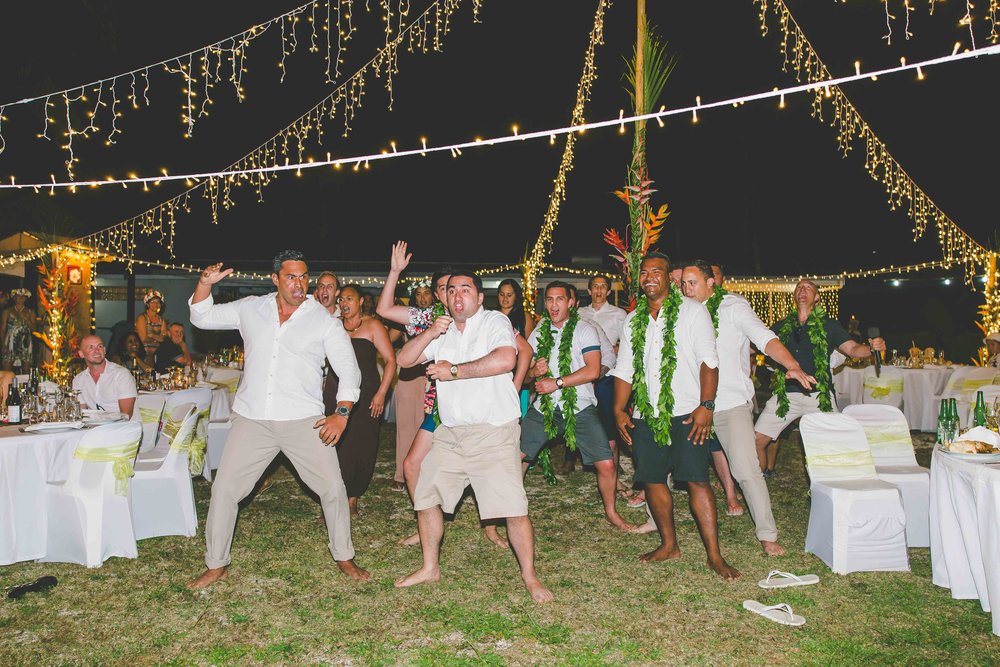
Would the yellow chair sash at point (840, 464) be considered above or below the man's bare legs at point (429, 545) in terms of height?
above

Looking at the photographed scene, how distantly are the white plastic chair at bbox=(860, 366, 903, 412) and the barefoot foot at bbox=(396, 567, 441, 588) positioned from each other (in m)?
7.57

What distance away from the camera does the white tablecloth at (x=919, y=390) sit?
32.8ft

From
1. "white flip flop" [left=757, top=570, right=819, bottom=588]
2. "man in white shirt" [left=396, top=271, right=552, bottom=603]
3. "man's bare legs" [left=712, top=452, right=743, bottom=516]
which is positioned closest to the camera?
"man in white shirt" [left=396, top=271, right=552, bottom=603]

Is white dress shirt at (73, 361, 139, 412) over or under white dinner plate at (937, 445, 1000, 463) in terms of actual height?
over

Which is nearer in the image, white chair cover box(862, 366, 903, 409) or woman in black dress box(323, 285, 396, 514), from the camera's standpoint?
woman in black dress box(323, 285, 396, 514)

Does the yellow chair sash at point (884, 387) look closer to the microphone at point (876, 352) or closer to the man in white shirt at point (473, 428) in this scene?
the microphone at point (876, 352)

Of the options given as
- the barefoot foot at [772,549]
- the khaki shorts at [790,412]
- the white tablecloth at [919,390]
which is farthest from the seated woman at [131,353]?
the white tablecloth at [919,390]

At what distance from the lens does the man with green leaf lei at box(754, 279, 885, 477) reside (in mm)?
6062

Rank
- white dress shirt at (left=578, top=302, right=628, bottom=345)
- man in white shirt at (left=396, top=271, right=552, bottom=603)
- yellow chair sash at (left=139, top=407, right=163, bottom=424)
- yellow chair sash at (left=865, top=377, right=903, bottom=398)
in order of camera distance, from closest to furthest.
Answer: man in white shirt at (left=396, top=271, right=552, bottom=603) < yellow chair sash at (left=139, top=407, right=163, bottom=424) < white dress shirt at (left=578, top=302, right=628, bottom=345) < yellow chair sash at (left=865, top=377, right=903, bottom=398)

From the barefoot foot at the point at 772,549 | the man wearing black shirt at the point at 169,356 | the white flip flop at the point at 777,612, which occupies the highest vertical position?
the man wearing black shirt at the point at 169,356

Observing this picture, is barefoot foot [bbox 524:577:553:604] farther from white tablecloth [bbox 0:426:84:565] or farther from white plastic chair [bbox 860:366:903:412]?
white plastic chair [bbox 860:366:903:412]

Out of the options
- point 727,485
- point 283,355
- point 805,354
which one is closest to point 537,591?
point 283,355

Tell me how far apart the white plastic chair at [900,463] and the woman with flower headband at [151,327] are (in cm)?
832

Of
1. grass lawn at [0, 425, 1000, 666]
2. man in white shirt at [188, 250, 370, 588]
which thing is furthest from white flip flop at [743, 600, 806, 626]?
man in white shirt at [188, 250, 370, 588]
